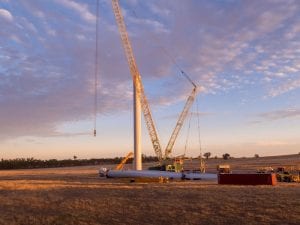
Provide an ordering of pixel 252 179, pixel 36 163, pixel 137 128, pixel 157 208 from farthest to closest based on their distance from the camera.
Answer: pixel 36 163 < pixel 137 128 < pixel 252 179 < pixel 157 208

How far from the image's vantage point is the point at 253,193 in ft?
117

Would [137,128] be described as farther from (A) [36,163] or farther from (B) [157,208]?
(A) [36,163]

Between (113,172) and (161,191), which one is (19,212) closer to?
(161,191)

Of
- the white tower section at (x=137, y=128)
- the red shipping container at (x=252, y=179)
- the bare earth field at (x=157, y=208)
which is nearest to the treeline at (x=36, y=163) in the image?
the white tower section at (x=137, y=128)

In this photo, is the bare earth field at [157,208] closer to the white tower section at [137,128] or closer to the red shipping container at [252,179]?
the red shipping container at [252,179]

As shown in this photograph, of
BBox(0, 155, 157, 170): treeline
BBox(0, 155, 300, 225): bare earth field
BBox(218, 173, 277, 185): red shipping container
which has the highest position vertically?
BBox(0, 155, 157, 170): treeline

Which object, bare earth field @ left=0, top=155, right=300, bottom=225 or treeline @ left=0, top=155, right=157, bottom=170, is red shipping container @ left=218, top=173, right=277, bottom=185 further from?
treeline @ left=0, top=155, right=157, bottom=170

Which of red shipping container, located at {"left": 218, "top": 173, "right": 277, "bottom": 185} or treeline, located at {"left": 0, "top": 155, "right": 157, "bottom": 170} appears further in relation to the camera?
treeline, located at {"left": 0, "top": 155, "right": 157, "bottom": 170}

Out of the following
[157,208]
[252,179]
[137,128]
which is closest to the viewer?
[157,208]

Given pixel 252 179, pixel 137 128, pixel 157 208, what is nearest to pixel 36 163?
pixel 137 128

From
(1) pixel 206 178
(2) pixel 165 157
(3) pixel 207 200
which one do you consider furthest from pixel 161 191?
(2) pixel 165 157

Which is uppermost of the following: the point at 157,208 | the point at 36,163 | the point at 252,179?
the point at 36,163

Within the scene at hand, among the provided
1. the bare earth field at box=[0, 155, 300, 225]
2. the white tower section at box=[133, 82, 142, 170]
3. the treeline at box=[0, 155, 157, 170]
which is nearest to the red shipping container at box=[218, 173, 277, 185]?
the bare earth field at box=[0, 155, 300, 225]

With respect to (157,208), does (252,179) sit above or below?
above
